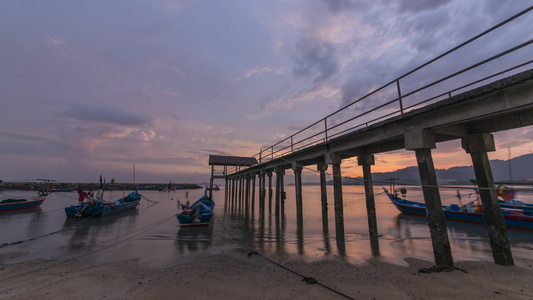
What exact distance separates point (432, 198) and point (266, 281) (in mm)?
6152

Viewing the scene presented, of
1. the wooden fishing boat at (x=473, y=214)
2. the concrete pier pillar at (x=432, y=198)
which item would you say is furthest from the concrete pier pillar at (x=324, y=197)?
the wooden fishing boat at (x=473, y=214)

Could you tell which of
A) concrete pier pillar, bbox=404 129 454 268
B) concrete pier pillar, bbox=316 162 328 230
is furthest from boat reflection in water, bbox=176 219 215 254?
concrete pier pillar, bbox=404 129 454 268

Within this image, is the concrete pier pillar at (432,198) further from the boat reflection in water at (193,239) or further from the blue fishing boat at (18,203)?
the blue fishing boat at (18,203)

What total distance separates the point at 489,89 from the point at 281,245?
1051cm

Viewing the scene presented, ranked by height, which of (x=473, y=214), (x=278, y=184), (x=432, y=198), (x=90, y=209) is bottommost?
(x=473, y=214)

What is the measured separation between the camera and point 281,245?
38.4 ft

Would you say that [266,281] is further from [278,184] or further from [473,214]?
[473,214]

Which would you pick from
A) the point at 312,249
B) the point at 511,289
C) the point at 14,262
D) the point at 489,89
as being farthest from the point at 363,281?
the point at 14,262

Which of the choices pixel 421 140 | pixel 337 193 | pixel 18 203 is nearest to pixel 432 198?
pixel 421 140

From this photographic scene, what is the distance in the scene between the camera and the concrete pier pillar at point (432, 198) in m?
7.07

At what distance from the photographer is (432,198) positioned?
7.20 metres

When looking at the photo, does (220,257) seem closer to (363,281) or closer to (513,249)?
(363,281)

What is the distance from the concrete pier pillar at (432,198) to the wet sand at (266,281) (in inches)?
26.4

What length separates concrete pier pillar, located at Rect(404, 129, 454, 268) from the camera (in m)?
7.07
